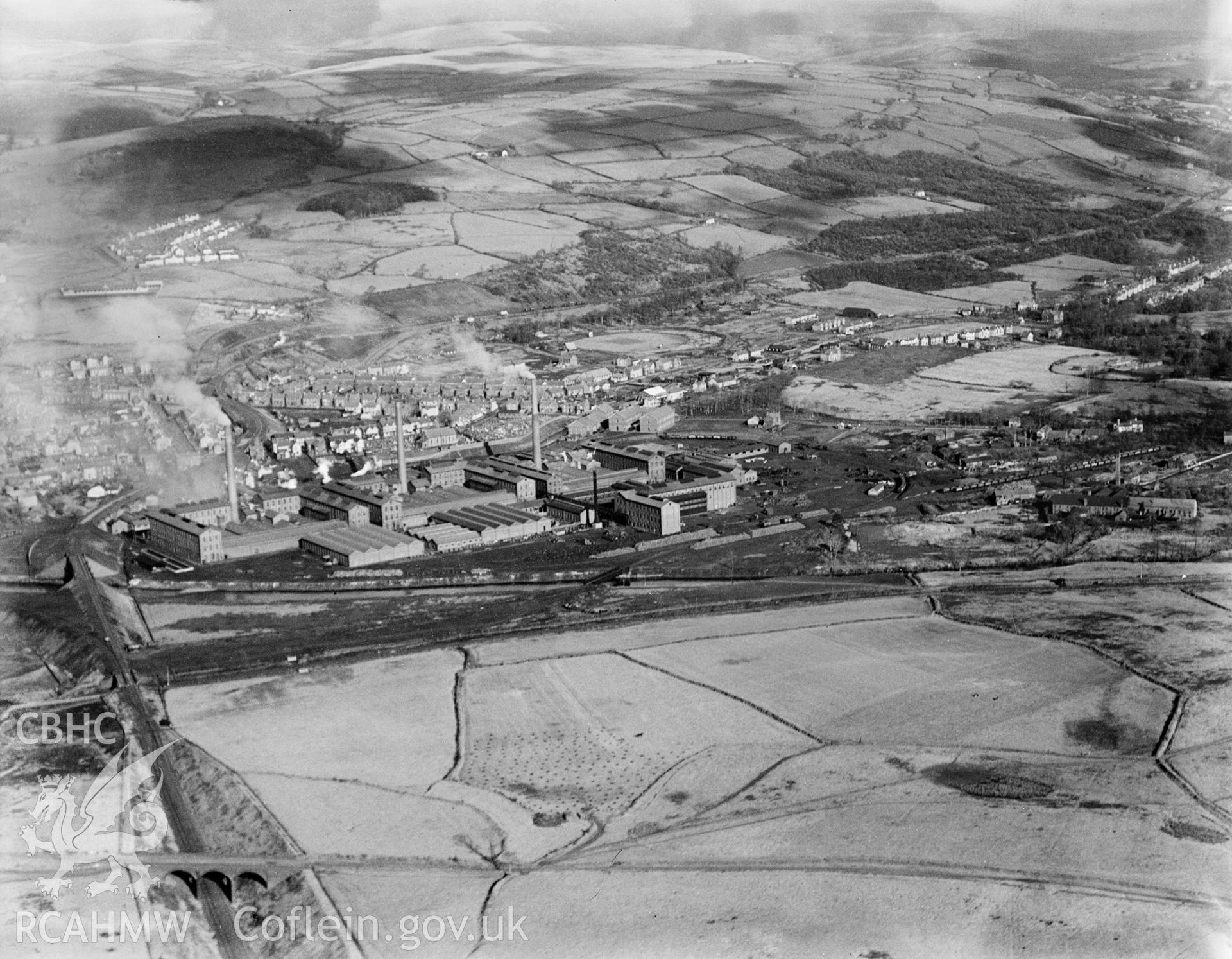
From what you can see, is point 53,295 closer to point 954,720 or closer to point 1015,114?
point 954,720

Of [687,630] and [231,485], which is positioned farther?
[231,485]

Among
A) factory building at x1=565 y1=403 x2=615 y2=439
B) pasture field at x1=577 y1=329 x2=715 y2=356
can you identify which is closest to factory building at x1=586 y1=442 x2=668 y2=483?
factory building at x1=565 y1=403 x2=615 y2=439

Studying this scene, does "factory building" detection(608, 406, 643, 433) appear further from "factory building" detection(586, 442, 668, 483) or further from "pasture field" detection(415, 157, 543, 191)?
"pasture field" detection(415, 157, 543, 191)

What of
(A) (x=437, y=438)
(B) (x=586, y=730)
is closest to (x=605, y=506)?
(A) (x=437, y=438)

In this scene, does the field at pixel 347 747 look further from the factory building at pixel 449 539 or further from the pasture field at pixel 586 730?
the factory building at pixel 449 539

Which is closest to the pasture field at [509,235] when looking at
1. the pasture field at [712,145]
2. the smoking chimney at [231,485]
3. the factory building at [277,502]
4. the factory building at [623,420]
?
the pasture field at [712,145]

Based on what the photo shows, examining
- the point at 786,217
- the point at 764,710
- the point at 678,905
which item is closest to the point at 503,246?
the point at 786,217

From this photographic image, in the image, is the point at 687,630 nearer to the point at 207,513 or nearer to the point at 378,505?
the point at 378,505
